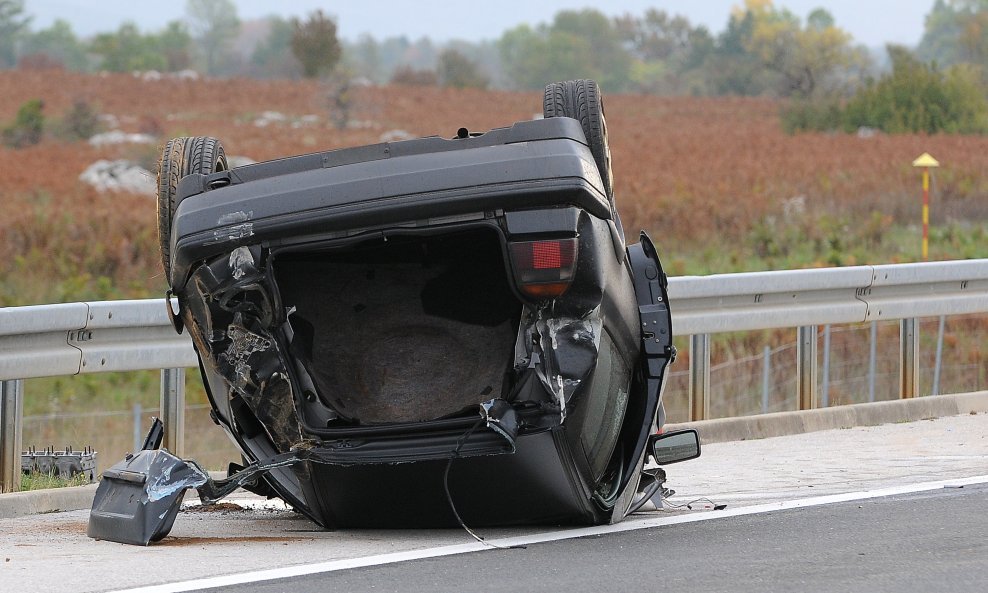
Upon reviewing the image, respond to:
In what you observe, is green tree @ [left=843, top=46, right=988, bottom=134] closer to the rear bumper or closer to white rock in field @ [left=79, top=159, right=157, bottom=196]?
white rock in field @ [left=79, top=159, right=157, bottom=196]

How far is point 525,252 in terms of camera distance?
5262 mm

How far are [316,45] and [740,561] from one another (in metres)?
75.8

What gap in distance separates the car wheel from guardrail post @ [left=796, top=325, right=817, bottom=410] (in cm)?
379

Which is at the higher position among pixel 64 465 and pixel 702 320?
pixel 702 320

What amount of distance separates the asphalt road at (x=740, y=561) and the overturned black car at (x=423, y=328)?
360mm

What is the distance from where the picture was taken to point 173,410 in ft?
25.7

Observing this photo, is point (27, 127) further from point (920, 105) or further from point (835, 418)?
point (835, 418)

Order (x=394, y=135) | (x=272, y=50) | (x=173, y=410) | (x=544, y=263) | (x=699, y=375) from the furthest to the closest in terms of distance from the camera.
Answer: (x=272, y=50) → (x=394, y=135) → (x=699, y=375) → (x=173, y=410) → (x=544, y=263)

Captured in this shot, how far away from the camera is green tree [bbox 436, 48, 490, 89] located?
88.7 meters

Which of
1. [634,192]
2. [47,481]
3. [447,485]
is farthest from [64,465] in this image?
[634,192]

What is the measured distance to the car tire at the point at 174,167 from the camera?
625 centimetres

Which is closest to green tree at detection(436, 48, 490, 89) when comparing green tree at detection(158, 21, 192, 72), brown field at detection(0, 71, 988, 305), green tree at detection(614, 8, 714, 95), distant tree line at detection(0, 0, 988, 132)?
distant tree line at detection(0, 0, 988, 132)

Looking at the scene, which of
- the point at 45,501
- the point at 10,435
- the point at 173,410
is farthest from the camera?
the point at 173,410

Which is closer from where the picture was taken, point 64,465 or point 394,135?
point 64,465
